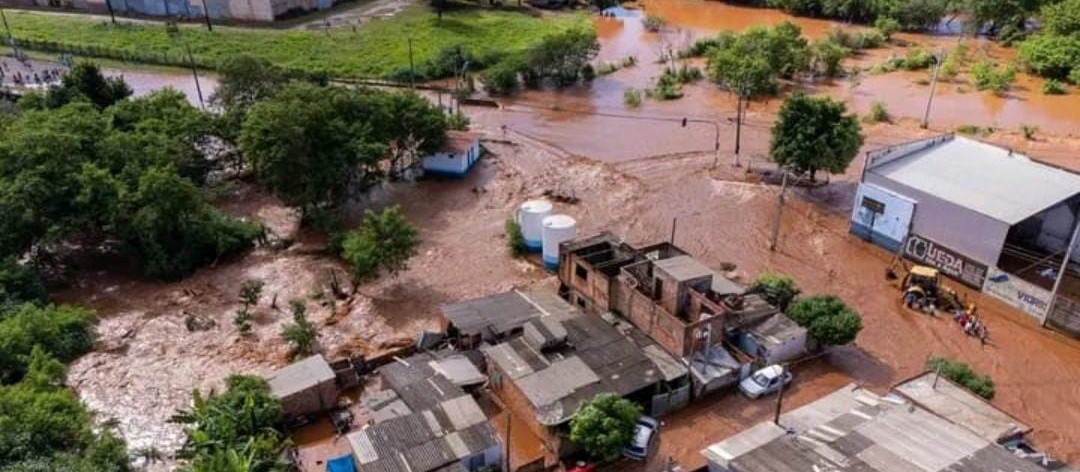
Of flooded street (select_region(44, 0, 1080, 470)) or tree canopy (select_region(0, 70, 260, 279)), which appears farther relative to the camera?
tree canopy (select_region(0, 70, 260, 279))

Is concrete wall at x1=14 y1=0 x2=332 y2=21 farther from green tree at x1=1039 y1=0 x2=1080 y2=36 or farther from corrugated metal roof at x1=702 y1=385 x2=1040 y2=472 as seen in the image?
green tree at x1=1039 y1=0 x2=1080 y2=36

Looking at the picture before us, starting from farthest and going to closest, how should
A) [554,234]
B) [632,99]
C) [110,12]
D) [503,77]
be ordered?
[110,12]
[503,77]
[632,99]
[554,234]

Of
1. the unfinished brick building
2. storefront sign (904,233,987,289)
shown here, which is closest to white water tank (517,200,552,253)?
the unfinished brick building

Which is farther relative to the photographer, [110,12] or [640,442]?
[110,12]

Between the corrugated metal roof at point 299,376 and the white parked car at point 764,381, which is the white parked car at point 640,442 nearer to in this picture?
the white parked car at point 764,381

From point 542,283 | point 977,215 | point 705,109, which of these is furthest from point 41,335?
point 705,109

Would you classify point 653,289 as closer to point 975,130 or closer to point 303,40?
point 975,130

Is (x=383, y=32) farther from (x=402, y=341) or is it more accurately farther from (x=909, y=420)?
(x=909, y=420)
